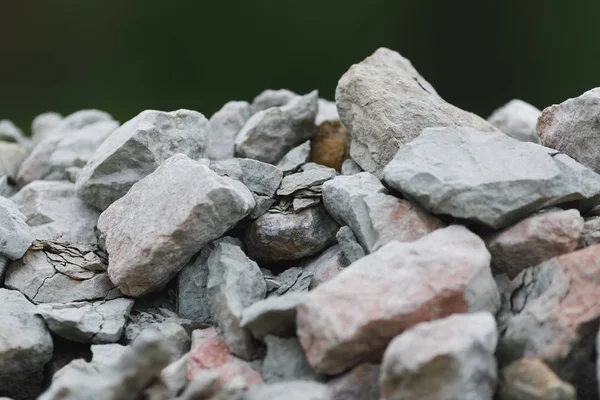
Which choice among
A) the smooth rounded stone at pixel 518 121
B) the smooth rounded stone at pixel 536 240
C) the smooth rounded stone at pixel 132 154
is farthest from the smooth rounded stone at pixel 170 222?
the smooth rounded stone at pixel 518 121

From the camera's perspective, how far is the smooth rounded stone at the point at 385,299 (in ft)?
3.34

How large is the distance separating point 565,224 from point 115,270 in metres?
0.91

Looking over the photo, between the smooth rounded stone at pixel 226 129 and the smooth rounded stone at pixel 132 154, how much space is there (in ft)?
0.66

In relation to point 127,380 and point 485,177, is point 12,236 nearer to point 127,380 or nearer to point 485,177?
point 127,380

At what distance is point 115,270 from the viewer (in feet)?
4.48

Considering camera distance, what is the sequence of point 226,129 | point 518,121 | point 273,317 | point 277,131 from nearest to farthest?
point 273,317, point 277,131, point 226,129, point 518,121

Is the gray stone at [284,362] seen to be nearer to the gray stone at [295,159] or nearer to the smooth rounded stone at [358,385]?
the smooth rounded stone at [358,385]

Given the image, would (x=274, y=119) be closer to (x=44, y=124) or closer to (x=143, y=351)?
(x=143, y=351)

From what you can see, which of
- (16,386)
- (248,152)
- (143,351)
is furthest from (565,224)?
(16,386)

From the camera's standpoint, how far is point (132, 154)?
156 centimetres

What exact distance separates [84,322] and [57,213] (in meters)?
0.51

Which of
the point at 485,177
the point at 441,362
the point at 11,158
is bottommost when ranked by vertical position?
the point at 11,158

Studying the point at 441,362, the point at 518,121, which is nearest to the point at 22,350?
the point at 441,362

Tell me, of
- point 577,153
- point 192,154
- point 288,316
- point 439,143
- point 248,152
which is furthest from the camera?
point 248,152
